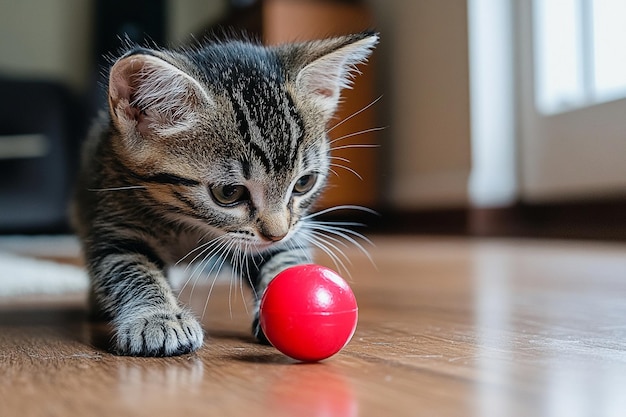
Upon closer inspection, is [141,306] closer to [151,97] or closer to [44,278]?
[151,97]

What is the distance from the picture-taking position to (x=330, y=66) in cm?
133

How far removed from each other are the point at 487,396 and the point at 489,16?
324 cm

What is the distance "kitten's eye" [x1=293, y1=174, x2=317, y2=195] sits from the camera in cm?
124

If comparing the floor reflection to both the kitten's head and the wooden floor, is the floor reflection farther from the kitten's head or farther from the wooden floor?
the kitten's head

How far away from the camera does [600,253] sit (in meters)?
2.56

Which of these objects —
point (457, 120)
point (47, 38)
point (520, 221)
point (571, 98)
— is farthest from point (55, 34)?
point (571, 98)

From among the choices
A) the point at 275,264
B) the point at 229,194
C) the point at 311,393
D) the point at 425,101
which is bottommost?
the point at 311,393

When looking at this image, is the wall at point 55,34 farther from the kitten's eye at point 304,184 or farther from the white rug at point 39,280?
the kitten's eye at point 304,184

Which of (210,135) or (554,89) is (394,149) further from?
(210,135)

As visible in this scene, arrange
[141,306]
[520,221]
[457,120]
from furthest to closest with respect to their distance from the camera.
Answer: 1. [457,120]
2. [520,221]
3. [141,306]

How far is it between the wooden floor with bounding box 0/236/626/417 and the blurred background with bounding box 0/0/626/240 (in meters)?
1.32

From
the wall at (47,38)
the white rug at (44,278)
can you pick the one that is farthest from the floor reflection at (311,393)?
the wall at (47,38)

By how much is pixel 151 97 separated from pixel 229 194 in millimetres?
183

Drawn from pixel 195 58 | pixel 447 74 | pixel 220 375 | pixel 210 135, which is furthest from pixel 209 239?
pixel 447 74
